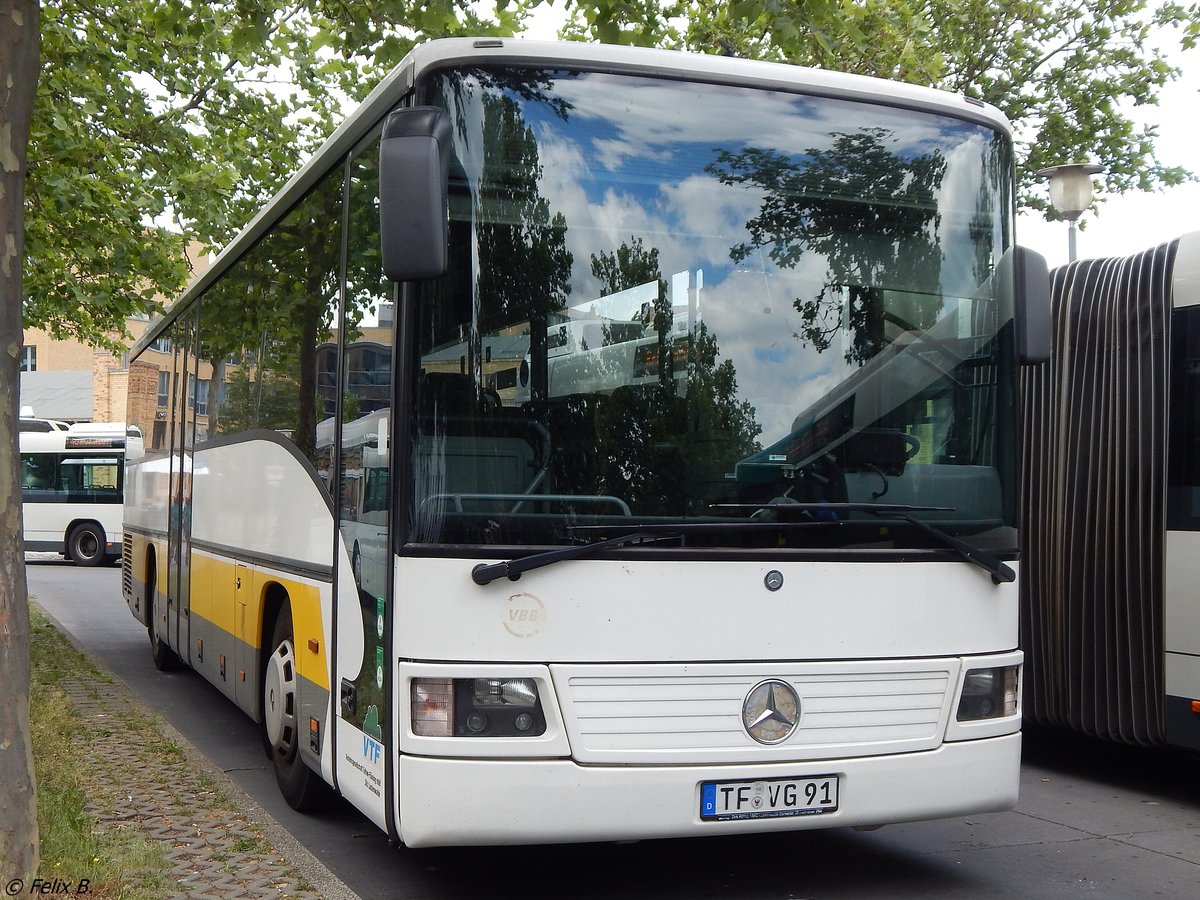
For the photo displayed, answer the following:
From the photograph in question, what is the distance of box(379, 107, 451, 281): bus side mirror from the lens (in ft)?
15.7

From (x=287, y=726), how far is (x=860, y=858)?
290 cm

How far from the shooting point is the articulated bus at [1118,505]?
7.65 meters

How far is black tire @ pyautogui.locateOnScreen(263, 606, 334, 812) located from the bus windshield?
8.14ft

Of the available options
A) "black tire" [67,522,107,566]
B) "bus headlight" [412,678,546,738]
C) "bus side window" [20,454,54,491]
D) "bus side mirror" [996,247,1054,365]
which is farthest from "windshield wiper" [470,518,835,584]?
"bus side window" [20,454,54,491]

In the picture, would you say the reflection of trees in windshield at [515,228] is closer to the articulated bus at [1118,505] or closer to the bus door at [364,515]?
the bus door at [364,515]

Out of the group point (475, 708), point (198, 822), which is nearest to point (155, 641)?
point (198, 822)

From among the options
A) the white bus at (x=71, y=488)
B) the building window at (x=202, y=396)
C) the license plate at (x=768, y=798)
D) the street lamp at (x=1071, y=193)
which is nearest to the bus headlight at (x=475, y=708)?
the license plate at (x=768, y=798)

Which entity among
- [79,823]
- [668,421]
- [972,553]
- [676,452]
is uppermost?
[668,421]

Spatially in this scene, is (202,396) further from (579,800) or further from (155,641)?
(579,800)

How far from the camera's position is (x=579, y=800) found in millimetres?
4945

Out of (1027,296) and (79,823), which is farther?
(79,823)

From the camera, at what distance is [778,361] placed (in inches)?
210

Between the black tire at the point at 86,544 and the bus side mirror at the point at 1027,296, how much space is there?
3078 centimetres

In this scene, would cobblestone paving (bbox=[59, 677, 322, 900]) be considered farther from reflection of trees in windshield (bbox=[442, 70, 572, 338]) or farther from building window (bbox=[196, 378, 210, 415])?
reflection of trees in windshield (bbox=[442, 70, 572, 338])
